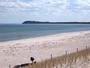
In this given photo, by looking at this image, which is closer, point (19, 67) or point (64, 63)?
point (64, 63)

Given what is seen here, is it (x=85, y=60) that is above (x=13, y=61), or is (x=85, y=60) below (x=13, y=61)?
above

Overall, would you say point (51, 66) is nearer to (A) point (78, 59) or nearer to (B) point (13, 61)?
(A) point (78, 59)

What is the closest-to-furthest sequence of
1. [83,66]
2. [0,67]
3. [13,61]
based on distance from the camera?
1. [83,66]
2. [0,67]
3. [13,61]

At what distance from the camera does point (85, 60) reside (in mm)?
12078

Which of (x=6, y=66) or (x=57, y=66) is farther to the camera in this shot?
(x=6, y=66)

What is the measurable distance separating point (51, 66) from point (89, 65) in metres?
1.78

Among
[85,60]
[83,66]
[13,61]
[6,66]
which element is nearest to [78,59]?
[85,60]

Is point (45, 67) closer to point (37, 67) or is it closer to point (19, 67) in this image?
point (37, 67)

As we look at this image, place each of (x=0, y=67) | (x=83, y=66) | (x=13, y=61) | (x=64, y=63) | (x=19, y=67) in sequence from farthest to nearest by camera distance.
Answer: (x=13, y=61), (x=0, y=67), (x=19, y=67), (x=64, y=63), (x=83, y=66)

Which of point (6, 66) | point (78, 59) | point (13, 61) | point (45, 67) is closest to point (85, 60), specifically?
point (78, 59)

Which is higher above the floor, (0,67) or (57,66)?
(57,66)

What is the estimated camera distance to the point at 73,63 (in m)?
11.4

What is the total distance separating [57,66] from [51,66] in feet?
0.93

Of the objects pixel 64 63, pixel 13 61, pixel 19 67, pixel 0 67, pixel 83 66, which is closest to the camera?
pixel 83 66
